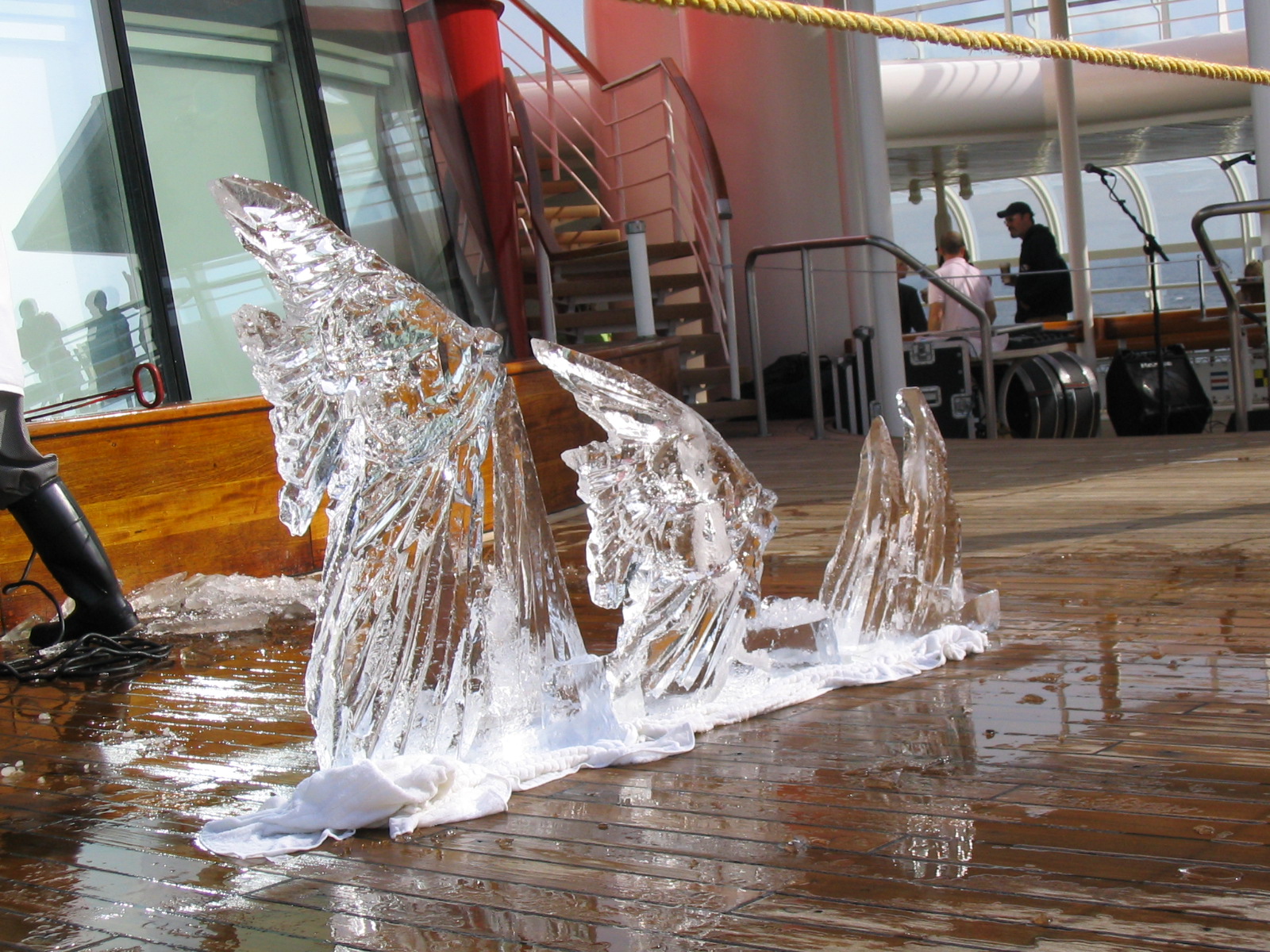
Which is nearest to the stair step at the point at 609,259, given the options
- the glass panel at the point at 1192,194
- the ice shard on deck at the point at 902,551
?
the ice shard on deck at the point at 902,551

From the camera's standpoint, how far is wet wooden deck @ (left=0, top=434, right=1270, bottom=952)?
50.2 inches

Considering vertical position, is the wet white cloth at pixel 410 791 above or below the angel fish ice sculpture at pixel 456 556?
below

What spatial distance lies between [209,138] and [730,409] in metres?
2.89

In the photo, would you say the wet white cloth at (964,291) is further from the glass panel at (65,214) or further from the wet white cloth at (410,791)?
the wet white cloth at (410,791)

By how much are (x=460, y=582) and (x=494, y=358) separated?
12.9 inches

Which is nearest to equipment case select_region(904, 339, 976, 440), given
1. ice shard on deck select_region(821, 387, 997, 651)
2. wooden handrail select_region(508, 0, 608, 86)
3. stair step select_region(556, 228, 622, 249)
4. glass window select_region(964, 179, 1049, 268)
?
stair step select_region(556, 228, 622, 249)

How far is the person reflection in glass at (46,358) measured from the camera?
4.92 m

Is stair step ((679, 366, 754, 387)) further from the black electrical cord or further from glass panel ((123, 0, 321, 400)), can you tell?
the black electrical cord

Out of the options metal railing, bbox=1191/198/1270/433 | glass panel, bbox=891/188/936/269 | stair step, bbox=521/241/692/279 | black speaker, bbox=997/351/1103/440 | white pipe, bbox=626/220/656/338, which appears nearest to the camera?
metal railing, bbox=1191/198/1270/433

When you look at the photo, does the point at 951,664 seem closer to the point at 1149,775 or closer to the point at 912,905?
the point at 1149,775

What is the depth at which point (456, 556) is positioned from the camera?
190cm

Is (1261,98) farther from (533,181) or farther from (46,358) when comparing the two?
(46,358)

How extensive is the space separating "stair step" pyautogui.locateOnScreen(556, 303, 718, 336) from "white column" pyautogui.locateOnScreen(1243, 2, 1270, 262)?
3.14m

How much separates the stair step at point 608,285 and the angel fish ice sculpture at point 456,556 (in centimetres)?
575
